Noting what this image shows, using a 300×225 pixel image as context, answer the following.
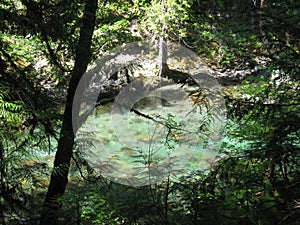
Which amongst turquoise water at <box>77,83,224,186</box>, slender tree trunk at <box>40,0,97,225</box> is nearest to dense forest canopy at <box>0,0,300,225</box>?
slender tree trunk at <box>40,0,97,225</box>

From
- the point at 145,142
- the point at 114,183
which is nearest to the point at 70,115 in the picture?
the point at 114,183

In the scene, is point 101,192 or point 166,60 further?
point 166,60

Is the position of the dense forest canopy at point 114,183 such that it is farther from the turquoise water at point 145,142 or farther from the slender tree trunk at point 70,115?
the turquoise water at point 145,142

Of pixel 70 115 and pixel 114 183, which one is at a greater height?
pixel 70 115

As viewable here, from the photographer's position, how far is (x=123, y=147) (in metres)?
8.34

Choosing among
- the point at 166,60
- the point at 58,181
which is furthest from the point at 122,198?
the point at 166,60

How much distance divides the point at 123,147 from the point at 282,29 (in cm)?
582

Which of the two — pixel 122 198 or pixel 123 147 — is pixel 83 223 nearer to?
pixel 122 198

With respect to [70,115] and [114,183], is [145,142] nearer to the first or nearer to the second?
[114,183]

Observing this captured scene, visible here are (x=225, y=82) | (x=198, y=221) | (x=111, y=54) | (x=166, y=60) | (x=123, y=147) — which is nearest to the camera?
(x=198, y=221)

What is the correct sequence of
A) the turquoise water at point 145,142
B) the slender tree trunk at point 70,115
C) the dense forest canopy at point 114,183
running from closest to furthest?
the dense forest canopy at point 114,183, the slender tree trunk at point 70,115, the turquoise water at point 145,142

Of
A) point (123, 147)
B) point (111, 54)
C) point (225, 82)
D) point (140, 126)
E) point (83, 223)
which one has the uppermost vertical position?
point (225, 82)

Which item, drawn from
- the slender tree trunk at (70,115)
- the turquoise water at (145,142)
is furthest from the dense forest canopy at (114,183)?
the turquoise water at (145,142)

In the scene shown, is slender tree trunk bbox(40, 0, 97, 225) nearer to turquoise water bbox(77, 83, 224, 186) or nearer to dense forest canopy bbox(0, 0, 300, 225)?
dense forest canopy bbox(0, 0, 300, 225)
